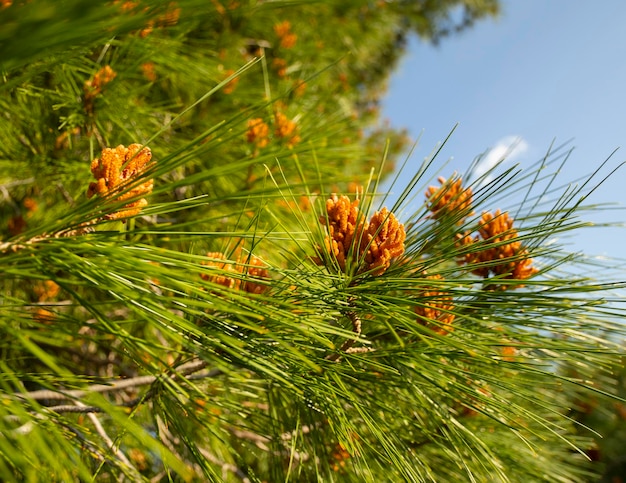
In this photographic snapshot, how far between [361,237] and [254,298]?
147mm

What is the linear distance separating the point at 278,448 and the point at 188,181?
21.4 inches

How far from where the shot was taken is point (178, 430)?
542 millimetres

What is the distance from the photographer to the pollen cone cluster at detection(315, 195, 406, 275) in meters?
0.49

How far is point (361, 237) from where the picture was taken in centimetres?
50

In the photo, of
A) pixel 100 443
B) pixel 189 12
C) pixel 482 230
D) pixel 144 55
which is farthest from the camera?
pixel 100 443

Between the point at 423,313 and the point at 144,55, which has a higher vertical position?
the point at 144,55

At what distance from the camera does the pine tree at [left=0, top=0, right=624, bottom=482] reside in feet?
A: 1.09

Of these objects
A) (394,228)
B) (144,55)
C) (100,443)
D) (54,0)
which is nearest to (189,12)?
(54,0)

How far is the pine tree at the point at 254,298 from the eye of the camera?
0.33 metres

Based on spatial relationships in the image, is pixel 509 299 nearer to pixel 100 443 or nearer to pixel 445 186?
pixel 445 186

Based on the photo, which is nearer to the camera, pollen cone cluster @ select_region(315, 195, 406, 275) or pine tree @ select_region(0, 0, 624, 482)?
pine tree @ select_region(0, 0, 624, 482)

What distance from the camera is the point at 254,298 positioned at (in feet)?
1.41

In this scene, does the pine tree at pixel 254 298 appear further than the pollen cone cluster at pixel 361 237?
No

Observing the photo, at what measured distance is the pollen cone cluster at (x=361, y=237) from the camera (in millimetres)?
491
